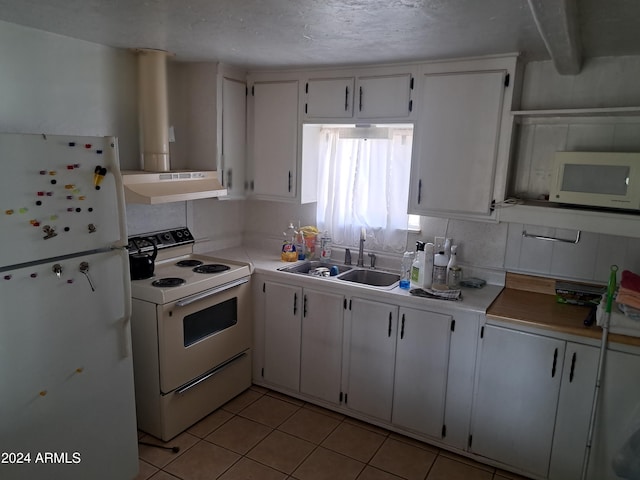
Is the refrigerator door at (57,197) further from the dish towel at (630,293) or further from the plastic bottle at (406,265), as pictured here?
the dish towel at (630,293)

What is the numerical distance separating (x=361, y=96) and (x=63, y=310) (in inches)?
83.6

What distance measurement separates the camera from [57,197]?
6.18ft

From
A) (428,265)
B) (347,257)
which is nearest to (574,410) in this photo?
(428,265)

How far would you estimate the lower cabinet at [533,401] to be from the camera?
7.55 ft

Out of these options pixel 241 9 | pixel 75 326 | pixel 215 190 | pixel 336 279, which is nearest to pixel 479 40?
pixel 241 9

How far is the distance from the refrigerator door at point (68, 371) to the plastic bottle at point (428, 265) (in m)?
1.71

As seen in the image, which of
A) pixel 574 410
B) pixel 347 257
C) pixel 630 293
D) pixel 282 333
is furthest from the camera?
pixel 347 257

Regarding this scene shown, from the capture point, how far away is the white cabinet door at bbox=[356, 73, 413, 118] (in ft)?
9.40

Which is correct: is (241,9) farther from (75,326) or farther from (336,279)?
(336,279)

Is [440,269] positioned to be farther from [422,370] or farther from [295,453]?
[295,453]

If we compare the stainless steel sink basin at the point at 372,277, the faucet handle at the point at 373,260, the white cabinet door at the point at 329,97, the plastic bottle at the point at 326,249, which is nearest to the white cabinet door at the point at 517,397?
the stainless steel sink basin at the point at 372,277

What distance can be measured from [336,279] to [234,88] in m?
1.58

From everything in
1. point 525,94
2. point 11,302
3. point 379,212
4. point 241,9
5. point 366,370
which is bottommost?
point 366,370

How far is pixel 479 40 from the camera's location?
2.26m
